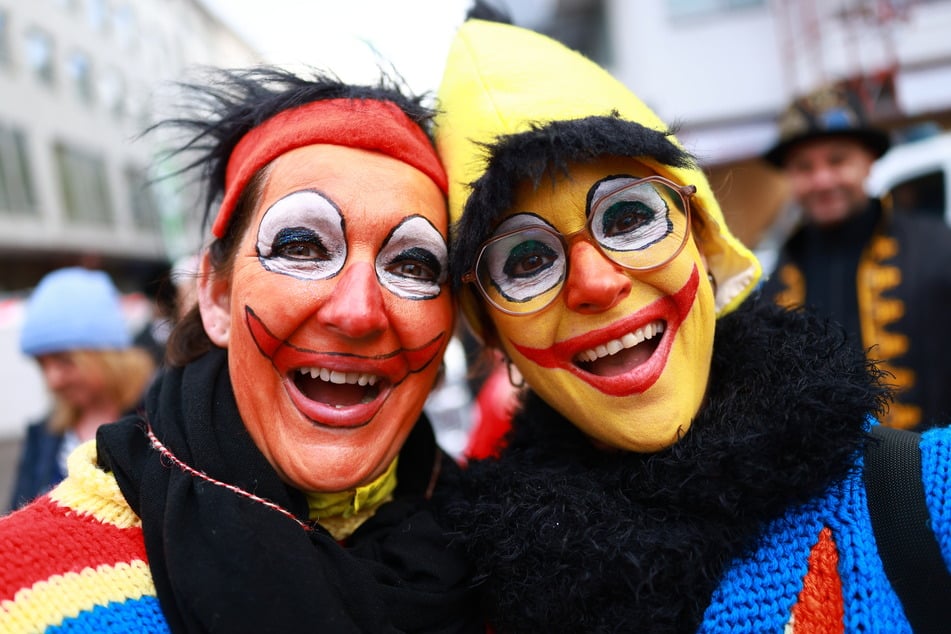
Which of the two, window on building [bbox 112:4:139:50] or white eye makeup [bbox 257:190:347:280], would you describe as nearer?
white eye makeup [bbox 257:190:347:280]

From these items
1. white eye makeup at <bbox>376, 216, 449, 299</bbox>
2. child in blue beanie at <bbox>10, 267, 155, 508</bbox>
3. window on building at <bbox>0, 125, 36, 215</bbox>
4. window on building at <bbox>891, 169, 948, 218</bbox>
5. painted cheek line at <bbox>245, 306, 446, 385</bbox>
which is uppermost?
white eye makeup at <bbox>376, 216, 449, 299</bbox>

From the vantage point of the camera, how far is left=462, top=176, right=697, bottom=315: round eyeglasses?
137 centimetres

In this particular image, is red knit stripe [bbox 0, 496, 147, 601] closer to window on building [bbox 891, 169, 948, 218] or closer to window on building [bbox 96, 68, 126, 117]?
window on building [bbox 891, 169, 948, 218]

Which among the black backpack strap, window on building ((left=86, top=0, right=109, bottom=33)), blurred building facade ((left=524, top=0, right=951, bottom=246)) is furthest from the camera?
window on building ((left=86, top=0, right=109, bottom=33))

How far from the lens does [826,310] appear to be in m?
3.06

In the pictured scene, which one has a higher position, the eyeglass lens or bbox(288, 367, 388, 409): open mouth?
the eyeglass lens

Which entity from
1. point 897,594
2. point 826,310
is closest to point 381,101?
point 897,594

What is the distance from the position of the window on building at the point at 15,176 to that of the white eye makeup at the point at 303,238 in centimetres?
1818

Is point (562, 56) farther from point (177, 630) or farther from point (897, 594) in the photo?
point (177, 630)

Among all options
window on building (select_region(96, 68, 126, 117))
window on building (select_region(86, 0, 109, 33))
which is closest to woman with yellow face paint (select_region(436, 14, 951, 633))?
window on building (select_region(96, 68, 126, 117))

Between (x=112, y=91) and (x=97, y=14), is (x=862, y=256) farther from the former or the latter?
(x=97, y=14)

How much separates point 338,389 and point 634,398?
616 mm

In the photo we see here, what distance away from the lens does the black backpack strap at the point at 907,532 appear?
3.54 ft

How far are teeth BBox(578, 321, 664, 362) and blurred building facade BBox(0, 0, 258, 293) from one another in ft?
41.1
